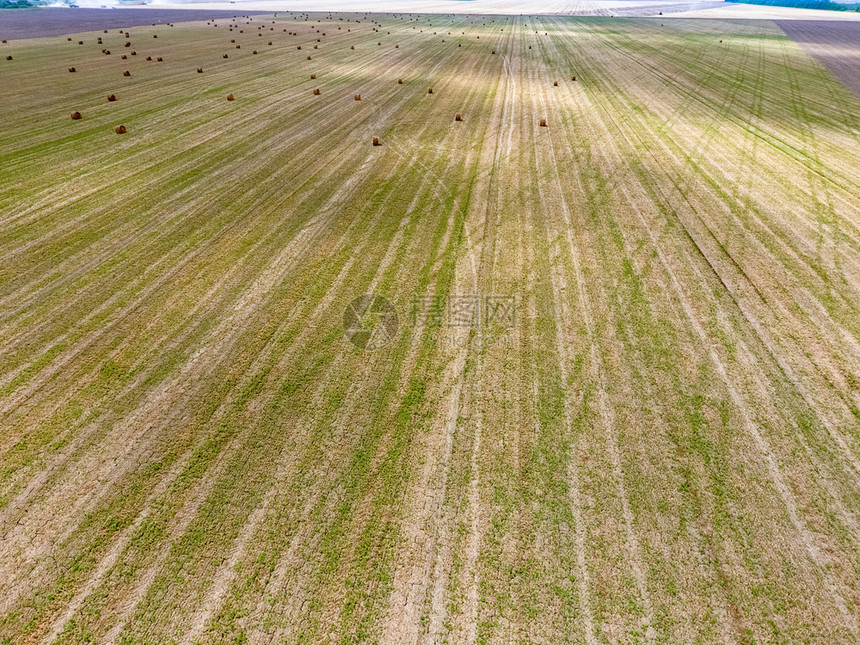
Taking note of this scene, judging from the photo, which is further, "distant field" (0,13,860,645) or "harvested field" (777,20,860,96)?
"harvested field" (777,20,860,96)

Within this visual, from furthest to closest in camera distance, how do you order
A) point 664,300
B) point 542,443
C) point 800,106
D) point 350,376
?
point 800,106
point 664,300
point 350,376
point 542,443

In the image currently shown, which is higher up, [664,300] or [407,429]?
[664,300]

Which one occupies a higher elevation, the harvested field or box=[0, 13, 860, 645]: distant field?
the harvested field

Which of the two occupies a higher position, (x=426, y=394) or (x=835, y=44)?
(x=835, y=44)

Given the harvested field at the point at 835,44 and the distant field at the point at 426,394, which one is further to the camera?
the harvested field at the point at 835,44

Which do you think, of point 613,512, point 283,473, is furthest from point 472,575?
point 283,473

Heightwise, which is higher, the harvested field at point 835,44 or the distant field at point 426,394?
the harvested field at point 835,44

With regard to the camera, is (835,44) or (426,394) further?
(835,44)

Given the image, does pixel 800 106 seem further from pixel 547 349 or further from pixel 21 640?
pixel 21 640
